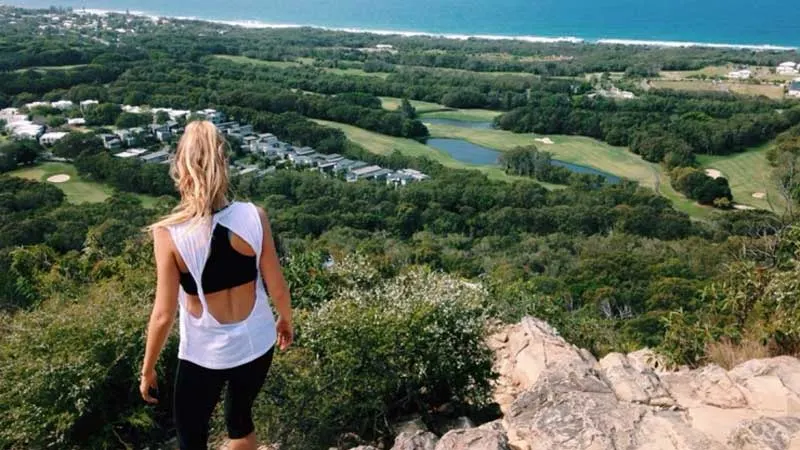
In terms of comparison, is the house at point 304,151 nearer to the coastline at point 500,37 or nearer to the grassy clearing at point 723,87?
the grassy clearing at point 723,87

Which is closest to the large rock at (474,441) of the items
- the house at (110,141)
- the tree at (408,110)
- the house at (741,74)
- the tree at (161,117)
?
the house at (110,141)

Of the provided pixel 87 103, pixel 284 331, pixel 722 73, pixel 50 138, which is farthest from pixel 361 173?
pixel 722 73

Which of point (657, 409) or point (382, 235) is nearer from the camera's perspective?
point (657, 409)

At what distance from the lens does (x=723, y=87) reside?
57156 millimetres

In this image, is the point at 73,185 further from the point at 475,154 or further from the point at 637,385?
the point at 637,385

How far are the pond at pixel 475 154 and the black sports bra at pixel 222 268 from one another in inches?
1501

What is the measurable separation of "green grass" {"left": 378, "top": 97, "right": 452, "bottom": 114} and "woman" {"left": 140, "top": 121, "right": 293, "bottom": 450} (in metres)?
53.0

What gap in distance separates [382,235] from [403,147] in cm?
1718

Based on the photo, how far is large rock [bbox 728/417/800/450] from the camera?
3906 millimetres

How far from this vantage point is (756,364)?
5.45 meters

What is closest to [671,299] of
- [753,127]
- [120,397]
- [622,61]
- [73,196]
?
[120,397]

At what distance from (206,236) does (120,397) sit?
4.58 metres

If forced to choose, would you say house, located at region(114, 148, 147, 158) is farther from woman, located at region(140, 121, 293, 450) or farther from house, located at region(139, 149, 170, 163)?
woman, located at region(140, 121, 293, 450)

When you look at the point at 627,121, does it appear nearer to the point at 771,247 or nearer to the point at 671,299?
the point at 671,299
